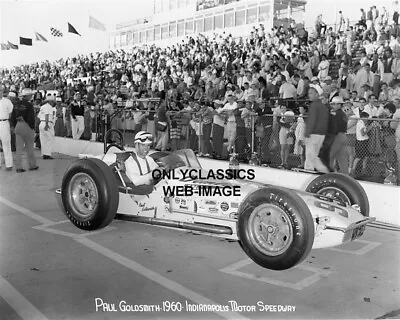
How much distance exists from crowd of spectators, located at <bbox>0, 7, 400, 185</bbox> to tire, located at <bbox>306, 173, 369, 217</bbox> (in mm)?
2334

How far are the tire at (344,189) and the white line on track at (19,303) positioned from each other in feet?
Answer: 12.3

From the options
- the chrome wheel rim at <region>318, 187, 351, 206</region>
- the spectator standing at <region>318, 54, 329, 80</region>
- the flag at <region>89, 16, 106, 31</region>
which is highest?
the flag at <region>89, 16, 106, 31</region>

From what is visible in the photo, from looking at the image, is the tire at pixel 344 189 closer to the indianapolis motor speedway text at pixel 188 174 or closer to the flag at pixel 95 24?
the indianapolis motor speedway text at pixel 188 174

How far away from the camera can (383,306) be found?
4.12 meters

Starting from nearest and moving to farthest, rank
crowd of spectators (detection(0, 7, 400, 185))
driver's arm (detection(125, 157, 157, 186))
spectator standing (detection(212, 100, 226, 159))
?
driver's arm (detection(125, 157, 157, 186)) < crowd of spectators (detection(0, 7, 400, 185)) < spectator standing (detection(212, 100, 226, 159))

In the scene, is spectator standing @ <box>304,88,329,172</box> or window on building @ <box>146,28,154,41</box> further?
window on building @ <box>146,28,154,41</box>

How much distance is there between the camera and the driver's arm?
21.0 ft

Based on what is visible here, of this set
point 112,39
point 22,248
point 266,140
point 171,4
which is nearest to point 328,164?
point 266,140

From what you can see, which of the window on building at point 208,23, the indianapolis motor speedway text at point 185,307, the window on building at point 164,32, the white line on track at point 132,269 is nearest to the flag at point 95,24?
the window on building at point 208,23

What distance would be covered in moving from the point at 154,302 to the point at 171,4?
39.1 metres

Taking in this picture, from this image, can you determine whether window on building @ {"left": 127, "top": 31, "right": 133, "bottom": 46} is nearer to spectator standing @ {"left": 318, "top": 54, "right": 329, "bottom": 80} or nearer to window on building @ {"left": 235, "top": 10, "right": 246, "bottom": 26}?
window on building @ {"left": 235, "top": 10, "right": 246, "bottom": 26}

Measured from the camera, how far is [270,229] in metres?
4.96

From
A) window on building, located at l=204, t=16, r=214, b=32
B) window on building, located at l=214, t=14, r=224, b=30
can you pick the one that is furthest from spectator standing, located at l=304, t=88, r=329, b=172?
window on building, located at l=204, t=16, r=214, b=32

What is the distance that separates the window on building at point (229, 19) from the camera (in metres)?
32.7
